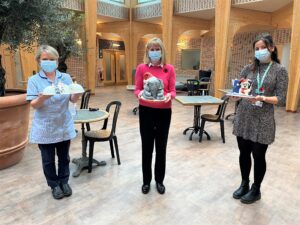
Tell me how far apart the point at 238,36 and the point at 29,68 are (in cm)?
838

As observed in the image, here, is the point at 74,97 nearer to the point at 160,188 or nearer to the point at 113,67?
the point at 160,188

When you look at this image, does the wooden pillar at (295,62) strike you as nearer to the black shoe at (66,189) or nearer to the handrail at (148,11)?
the handrail at (148,11)

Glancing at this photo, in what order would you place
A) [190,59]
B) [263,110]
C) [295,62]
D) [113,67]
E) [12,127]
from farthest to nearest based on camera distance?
[113,67] < [190,59] < [295,62] < [12,127] < [263,110]

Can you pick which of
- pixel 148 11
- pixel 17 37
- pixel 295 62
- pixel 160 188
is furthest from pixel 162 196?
pixel 148 11

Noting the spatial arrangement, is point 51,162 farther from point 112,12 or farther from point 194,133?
point 112,12

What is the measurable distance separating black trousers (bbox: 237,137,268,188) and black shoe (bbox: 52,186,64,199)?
6.21 feet

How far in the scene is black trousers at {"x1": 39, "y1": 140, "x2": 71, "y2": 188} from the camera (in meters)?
2.44

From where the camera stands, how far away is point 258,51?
2.19m

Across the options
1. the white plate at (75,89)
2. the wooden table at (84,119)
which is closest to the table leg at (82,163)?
the wooden table at (84,119)

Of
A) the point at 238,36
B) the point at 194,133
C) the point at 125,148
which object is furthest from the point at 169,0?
the point at 125,148

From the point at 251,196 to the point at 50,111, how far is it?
216 centimetres

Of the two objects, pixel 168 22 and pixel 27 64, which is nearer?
pixel 27 64

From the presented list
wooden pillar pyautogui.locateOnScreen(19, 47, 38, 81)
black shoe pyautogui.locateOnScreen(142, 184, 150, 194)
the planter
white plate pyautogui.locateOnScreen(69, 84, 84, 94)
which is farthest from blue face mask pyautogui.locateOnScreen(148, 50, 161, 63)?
wooden pillar pyautogui.locateOnScreen(19, 47, 38, 81)

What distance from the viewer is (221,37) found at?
8.30 metres
